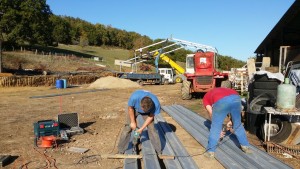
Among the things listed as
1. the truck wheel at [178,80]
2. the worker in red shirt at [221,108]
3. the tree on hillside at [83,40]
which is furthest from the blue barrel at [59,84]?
the tree on hillside at [83,40]

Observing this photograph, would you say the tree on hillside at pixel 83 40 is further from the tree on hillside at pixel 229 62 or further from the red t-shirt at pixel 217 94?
the red t-shirt at pixel 217 94

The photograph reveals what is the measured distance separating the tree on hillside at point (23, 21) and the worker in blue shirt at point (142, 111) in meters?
44.3

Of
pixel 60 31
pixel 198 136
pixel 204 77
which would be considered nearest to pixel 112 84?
pixel 204 77

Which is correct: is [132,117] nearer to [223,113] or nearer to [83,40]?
[223,113]

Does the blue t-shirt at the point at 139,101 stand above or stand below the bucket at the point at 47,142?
above

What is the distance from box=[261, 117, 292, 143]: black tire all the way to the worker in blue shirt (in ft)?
9.24

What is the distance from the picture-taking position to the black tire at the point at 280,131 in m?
7.00

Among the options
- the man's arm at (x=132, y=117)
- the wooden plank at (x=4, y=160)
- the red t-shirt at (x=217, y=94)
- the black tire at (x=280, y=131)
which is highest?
the red t-shirt at (x=217, y=94)

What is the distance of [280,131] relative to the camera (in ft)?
23.2

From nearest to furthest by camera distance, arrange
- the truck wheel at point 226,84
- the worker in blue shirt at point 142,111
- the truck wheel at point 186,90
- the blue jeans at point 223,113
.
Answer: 1. the worker in blue shirt at point 142,111
2. the blue jeans at point 223,113
3. the truck wheel at point 226,84
4. the truck wheel at point 186,90

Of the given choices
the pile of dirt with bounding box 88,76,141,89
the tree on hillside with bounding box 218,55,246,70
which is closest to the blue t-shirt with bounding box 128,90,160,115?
the pile of dirt with bounding box 88,76,141,89

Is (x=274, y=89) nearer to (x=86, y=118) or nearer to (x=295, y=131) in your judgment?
(x=295, y=131)

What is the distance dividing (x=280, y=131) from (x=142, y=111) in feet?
11.1

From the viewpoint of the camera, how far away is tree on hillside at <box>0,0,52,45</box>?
148 feet
